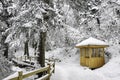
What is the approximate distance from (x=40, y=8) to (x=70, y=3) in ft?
9.39

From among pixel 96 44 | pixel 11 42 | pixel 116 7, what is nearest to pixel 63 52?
pixel 96 44

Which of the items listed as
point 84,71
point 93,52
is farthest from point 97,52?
Result: point 84,71

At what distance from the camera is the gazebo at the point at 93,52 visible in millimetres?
19984

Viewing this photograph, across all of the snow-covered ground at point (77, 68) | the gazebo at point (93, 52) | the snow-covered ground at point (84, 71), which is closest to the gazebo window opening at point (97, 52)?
the gazebo at point (93, 52)

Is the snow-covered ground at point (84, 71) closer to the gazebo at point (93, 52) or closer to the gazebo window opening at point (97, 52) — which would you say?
the gazebo at point (93, 52)

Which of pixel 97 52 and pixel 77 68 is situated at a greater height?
pixel 97 52

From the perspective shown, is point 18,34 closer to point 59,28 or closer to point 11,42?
point 11,42

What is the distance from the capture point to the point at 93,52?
67.0 ft

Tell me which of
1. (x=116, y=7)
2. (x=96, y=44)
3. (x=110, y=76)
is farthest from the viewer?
(x=96, y=44)

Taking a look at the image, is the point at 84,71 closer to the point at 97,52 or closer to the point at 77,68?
the point at 77,68

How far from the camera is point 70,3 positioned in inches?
540

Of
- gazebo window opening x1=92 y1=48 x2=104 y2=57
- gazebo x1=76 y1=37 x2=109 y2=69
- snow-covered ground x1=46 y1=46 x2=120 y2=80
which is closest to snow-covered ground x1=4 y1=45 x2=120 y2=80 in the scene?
snow-covered ground x1=46 y1=46 x2=120 y2=80

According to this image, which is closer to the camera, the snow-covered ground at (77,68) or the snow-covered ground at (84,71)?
the snow-covered ground at (84,71)

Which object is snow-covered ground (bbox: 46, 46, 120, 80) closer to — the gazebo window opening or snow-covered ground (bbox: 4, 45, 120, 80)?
snow-covered ground (bbox: 4, 45, 120, 80)
